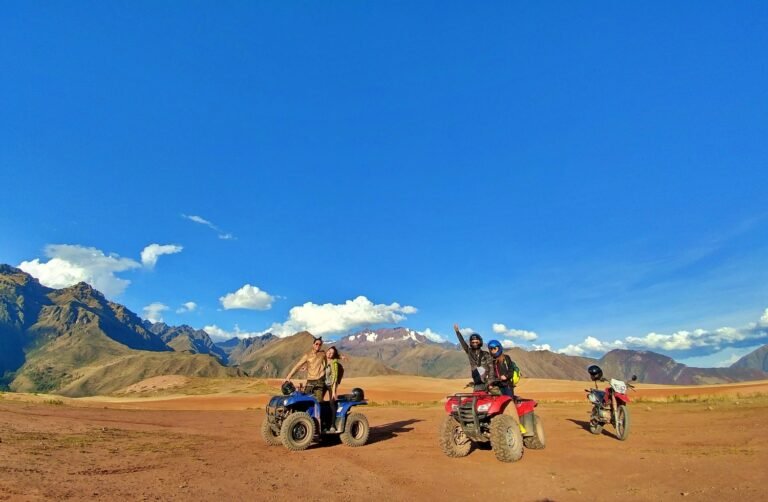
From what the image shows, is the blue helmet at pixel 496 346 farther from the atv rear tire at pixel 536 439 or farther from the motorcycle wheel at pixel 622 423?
the motorcycle wheel at pixel 622 423

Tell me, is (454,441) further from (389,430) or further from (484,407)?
(389,430)

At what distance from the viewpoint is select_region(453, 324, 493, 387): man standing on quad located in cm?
1006

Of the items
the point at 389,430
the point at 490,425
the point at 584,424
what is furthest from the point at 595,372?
the point at 389,430

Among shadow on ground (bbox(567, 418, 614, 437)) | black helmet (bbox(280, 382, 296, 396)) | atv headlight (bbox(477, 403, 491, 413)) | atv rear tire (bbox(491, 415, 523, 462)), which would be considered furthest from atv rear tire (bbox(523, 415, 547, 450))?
black helmet (bbox(280, 382, 296, 396))

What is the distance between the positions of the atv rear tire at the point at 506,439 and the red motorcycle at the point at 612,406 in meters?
4.00

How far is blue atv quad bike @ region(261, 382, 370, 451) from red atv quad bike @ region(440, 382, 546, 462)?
270 centimetres

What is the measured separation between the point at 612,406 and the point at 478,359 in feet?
17.2

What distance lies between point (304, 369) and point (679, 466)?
8485 millimetres

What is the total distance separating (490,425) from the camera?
9.56 metres

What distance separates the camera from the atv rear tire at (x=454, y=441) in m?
10.2

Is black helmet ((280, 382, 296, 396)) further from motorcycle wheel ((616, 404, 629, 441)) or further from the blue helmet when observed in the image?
motorcycle wheel ((616, 404, 629, 441))

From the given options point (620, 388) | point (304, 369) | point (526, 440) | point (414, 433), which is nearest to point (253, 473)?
point (304, 369)

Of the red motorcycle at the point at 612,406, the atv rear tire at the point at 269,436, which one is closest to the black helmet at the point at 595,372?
the red motorcycle at the point at 612,406

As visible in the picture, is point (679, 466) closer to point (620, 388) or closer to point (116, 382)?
point (620, 388)
